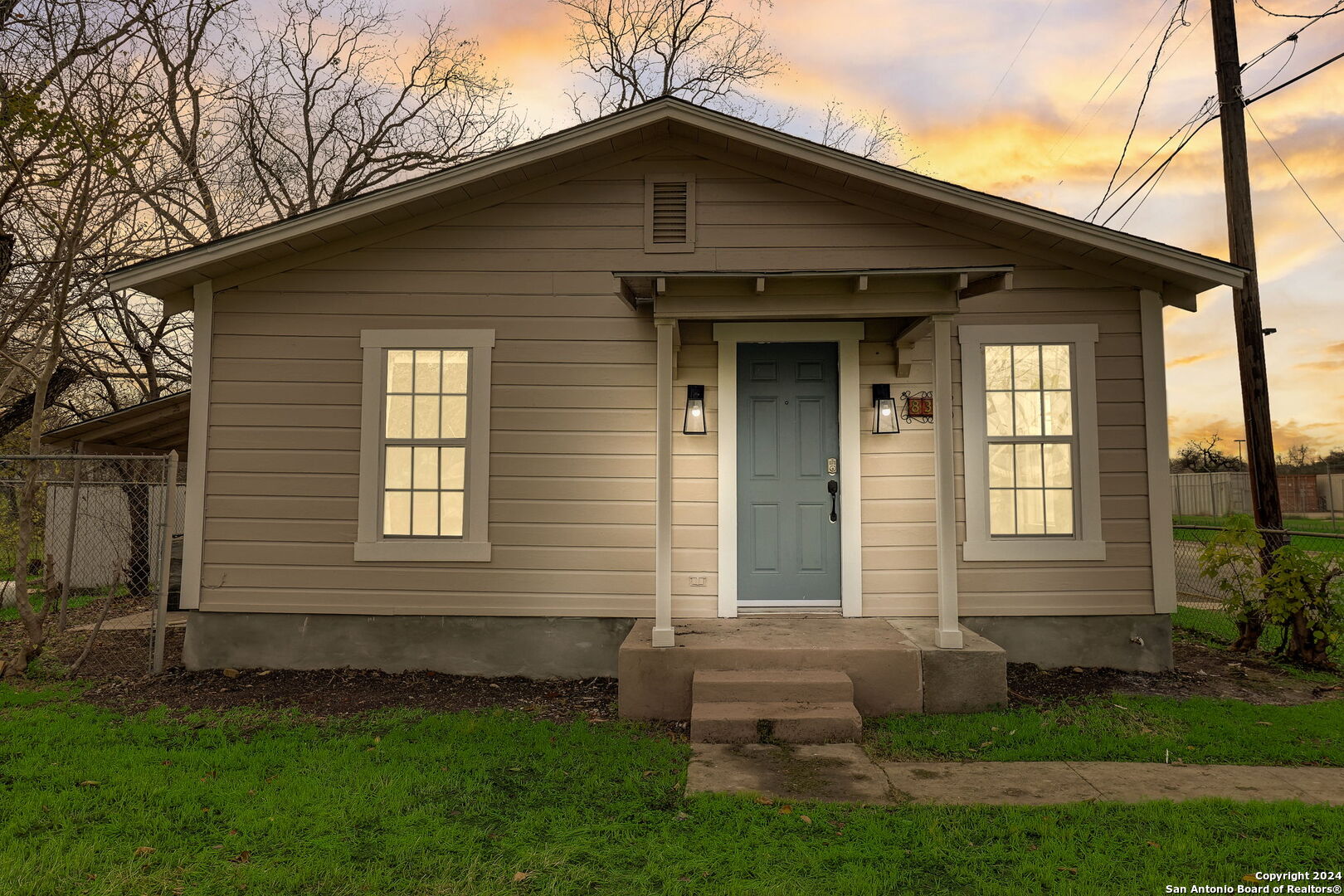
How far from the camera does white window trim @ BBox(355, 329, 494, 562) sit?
5.86 meters

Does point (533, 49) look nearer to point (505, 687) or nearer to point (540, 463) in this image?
point (540, 463)

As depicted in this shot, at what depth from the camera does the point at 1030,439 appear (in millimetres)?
5945

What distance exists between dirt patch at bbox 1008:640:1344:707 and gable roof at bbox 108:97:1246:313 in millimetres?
2972

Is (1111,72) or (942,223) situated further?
(1111,72)

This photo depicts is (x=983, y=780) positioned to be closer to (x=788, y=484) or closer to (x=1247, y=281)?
(x=788, y=484)

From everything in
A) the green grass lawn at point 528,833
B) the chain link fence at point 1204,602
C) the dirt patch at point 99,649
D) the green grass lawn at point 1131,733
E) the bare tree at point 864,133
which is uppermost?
the bare tree at point 864,133

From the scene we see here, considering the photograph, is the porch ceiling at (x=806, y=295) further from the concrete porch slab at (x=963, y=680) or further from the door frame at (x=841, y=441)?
the concrete porch slab at (x=963, y=680)

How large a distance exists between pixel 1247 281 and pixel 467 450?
7350mm

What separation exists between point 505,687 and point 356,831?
7.85 feet

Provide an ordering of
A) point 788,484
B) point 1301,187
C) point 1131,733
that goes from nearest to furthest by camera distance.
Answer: point 1131,733
point 788,484
point 1301,187

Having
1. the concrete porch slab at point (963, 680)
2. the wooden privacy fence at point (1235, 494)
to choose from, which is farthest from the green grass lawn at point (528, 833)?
the wooden privacy fence at point (1235, 494)

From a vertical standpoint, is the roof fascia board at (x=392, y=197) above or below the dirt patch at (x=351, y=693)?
above

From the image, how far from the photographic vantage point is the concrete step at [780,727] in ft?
14.1

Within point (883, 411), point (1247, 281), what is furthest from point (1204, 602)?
point (883, 411)
